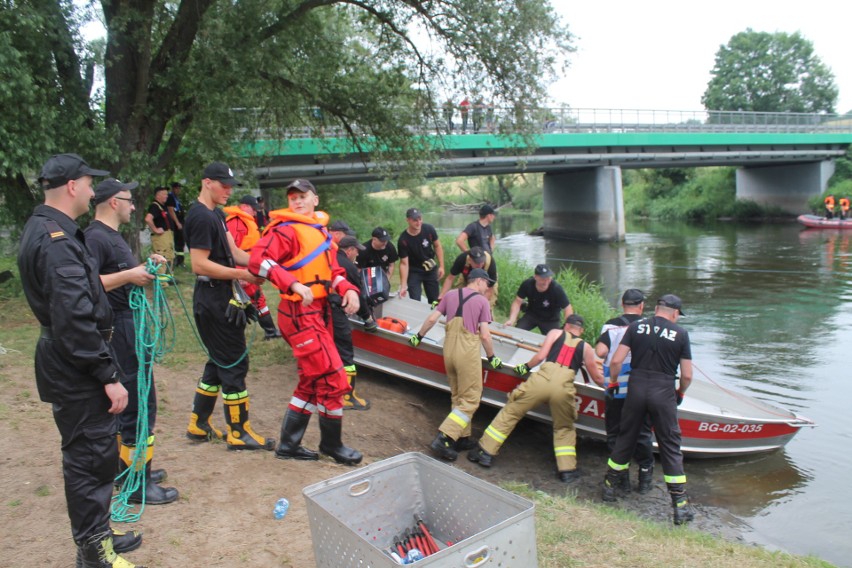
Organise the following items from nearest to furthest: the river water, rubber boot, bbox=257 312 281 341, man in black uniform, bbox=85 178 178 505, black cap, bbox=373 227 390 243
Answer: man in black uniform, bbox=85 178 178 505
the river water
rubber boot, bbox=257 312 281 341
black cap, bbox=373 227 390 243

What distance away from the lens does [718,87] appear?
64562 millimetres

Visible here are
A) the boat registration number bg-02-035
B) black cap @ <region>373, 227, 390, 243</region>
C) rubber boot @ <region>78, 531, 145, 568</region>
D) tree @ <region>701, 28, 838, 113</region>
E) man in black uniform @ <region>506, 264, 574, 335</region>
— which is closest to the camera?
rubber boot @ <region>78, 531, 145, 568</region>

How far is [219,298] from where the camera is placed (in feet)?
15.1

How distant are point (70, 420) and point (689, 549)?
11.9 feet

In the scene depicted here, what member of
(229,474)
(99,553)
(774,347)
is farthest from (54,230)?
(774,347)

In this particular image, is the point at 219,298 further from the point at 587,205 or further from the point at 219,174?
the point at 587,205

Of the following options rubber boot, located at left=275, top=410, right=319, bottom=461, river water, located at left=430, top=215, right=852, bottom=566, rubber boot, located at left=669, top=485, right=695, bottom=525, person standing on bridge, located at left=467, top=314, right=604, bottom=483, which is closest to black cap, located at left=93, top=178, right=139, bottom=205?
rubber boot, located at left=275, top=410, right=319, bottom=461

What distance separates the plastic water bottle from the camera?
3.89 meters

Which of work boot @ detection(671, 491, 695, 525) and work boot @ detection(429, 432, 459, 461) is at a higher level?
work boot @ detection(429, 432, 459, 461)

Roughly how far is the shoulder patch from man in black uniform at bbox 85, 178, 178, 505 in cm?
A: 64

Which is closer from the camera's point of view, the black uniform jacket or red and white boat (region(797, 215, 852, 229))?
the black uniform jacket

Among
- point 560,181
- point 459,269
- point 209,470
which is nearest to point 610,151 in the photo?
point 560,181

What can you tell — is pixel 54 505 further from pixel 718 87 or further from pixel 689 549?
pixel 718 87

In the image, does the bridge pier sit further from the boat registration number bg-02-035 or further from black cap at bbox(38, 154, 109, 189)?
black cap at bbox(38, 154, 109, 189)
